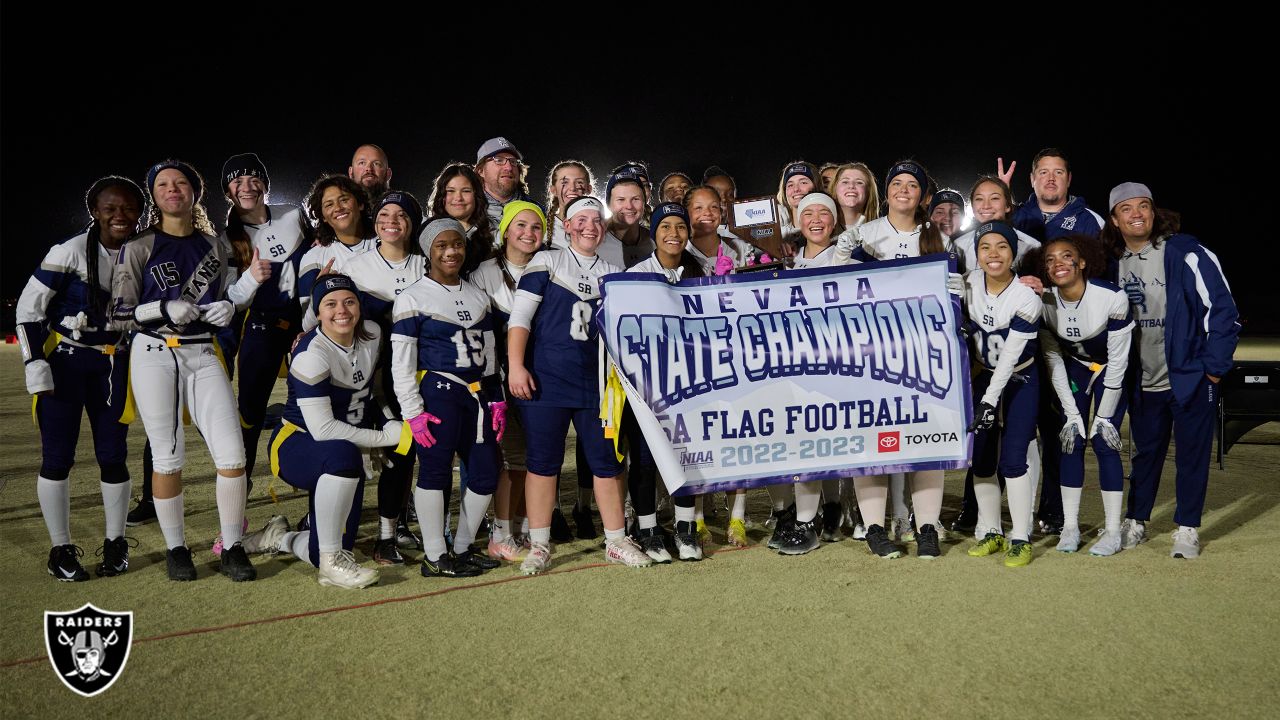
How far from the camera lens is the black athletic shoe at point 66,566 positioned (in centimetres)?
460

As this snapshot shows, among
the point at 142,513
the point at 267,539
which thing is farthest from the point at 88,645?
the point at 142,513

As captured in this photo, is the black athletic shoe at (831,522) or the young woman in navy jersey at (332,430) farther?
the black athletic shoe at (831,522)

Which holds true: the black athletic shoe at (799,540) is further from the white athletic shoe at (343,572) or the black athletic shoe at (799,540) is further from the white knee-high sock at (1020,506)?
the white athletic shoe at (343,572)

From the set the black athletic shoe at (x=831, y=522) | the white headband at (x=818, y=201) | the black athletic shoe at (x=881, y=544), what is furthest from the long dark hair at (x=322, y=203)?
the black athletic shoe at (x=881, y=544)

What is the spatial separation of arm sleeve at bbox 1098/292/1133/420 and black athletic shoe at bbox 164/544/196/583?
503 cm

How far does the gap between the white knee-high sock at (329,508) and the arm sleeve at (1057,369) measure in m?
3.98

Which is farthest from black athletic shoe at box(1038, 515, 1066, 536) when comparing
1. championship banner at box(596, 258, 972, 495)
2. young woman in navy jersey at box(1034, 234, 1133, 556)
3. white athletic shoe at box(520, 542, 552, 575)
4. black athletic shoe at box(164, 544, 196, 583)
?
black athletic shoe at box(164, 544, 196, 583)

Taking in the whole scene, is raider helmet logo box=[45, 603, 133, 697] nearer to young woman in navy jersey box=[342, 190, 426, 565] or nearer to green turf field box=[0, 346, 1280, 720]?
green turf field box=[0, 346, 1280, 720]

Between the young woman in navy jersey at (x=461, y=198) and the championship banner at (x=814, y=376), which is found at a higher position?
the young woman in navy jersey at (x=461, y=198)

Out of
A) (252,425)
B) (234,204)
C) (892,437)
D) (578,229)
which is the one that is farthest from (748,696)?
(234,204)

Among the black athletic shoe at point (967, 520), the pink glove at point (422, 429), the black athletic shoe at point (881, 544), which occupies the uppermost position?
the pink glove at point (422, 429)

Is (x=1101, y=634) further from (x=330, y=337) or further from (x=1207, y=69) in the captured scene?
(x=1207, y=69)

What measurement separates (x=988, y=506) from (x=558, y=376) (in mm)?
2609

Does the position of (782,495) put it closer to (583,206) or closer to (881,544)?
(881,544)
